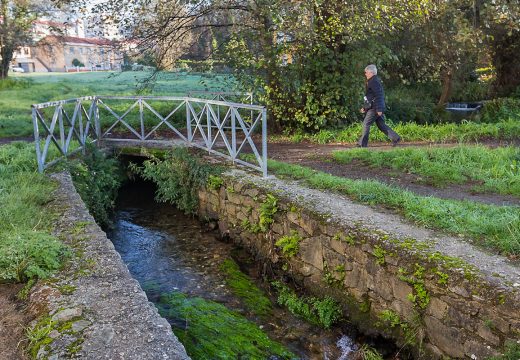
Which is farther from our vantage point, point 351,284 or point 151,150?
point 151,150

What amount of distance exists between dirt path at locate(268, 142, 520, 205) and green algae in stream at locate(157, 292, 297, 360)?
291cm

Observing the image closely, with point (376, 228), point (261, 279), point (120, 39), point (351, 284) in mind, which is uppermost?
point (120, 39)

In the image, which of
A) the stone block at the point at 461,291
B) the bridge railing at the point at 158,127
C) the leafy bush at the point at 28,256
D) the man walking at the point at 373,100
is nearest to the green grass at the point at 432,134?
the man walking at the point at 373,100

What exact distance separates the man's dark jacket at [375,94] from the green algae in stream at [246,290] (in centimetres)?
385

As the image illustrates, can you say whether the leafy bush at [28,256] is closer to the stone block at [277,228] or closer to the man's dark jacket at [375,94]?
the stone block at [277,228]

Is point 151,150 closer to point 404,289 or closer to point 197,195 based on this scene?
point 197,195

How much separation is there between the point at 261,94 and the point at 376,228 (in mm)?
6412

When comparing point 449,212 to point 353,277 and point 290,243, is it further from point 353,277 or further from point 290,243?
point 290,243

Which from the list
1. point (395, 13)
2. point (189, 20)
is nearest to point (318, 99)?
point (395, 13)

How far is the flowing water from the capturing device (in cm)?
452

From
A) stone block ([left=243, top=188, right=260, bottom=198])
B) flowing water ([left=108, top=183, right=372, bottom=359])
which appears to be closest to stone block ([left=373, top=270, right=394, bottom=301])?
flowing water ([left=108, top=183, right=372, bottom=359])

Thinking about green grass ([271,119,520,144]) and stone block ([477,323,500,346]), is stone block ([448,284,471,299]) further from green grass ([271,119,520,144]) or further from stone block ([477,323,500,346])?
green grass ([271,119,520,144])

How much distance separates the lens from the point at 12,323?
10.7ft

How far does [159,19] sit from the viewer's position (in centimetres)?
1023
